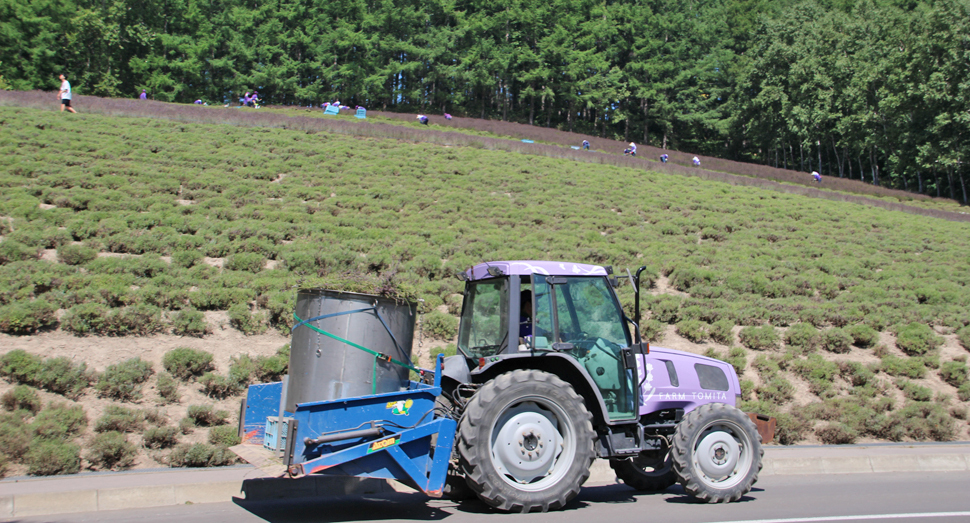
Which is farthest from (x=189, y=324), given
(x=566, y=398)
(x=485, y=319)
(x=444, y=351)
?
(x=566, y=398)

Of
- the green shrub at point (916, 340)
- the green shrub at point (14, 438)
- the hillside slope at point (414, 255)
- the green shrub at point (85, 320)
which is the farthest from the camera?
the green shrub at point (916, 340)

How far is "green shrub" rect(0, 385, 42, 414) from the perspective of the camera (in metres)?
8.96

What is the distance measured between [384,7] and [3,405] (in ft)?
230

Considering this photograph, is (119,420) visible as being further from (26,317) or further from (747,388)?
(747,388)

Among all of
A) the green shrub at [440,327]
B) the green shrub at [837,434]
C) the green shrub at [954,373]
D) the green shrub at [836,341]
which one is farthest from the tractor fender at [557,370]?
the green shrub at [954,373]

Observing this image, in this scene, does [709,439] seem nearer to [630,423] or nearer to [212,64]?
[630,423]

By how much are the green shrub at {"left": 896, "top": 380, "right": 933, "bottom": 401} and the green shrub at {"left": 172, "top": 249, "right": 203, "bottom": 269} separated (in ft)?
54.2

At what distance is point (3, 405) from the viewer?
352 inches

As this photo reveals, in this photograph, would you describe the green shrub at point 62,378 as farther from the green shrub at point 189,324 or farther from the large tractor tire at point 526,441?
the large tractor tire at point 526,441

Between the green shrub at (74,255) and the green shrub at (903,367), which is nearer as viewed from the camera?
the green shrub at (74,255)

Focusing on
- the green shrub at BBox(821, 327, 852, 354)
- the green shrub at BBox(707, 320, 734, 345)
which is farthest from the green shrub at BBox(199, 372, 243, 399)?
the green shrub at BBox(821, 327, 852, 354)

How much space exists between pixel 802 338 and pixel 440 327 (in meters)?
8.97

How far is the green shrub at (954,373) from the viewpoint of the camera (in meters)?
14.6

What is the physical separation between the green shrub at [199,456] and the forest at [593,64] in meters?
59.0
